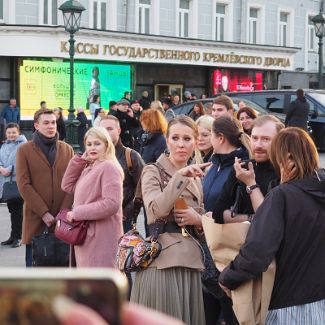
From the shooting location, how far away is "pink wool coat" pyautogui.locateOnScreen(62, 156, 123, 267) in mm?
5695

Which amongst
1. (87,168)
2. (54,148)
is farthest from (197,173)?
(54,148)

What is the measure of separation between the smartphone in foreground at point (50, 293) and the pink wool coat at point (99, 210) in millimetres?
5045

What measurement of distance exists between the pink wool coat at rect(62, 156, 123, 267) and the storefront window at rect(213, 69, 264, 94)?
86.5 ft

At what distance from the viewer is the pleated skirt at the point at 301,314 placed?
11.5 ft

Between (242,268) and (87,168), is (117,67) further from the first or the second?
(242,268)

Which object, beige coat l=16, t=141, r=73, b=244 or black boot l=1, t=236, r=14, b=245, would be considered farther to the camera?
black boot l=1, t=236, r=14, b=245

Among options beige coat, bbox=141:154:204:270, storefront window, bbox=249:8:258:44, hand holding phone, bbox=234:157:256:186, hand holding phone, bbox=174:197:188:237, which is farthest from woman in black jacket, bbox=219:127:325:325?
storefront window, bbox=249:8:258:44

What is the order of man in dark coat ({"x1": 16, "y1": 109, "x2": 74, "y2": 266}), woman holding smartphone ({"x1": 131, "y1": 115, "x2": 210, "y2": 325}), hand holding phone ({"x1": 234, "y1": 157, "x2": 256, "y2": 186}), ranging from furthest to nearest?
man in dark coat ({"x1": 16, "y1": 109, "x2": 74, "y2": 266})
woman holding smartphone ({"x1": 131, "y1": 115, "x2": 210, "y2": 325})
hand holding phone ({"x1": 234, "y1": 157, "x2": 256, "y2": 186})

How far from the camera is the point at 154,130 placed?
866cm

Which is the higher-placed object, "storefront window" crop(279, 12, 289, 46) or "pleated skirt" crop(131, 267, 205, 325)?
"storefront window" crop(279, 12, 289, 46)

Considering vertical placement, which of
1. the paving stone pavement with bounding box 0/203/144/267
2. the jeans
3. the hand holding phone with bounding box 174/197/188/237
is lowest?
the paving stone pavement with bounding box 0/203/144/267

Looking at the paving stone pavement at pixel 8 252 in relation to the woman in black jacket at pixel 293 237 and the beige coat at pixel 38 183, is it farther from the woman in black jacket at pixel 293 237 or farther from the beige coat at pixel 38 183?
the woman in black jacket at pixel 293 237

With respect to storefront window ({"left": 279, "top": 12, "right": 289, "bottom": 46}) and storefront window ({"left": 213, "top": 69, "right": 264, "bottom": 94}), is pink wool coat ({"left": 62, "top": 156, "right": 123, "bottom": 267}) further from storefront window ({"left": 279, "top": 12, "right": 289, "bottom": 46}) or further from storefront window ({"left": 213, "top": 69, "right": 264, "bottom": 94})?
storefront window ({"left": 279, "top": 12, "right": 289, "bottom": 46})

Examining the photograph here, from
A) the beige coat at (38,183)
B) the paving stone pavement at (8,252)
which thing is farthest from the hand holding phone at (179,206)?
the paving stone pavement at (8,252)
